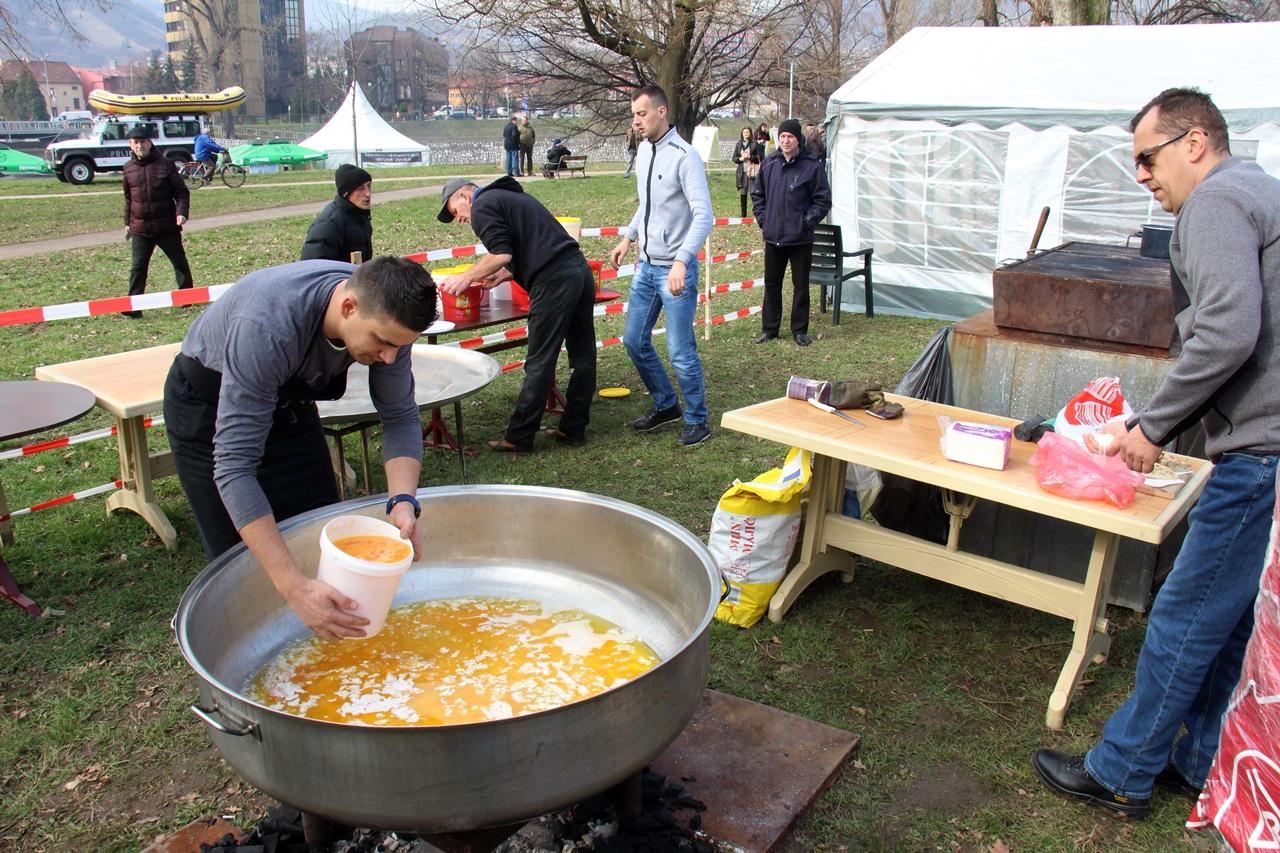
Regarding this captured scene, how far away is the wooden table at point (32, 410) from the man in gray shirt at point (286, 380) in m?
0.97

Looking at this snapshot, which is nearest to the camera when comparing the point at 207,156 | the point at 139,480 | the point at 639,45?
the point at 139,480

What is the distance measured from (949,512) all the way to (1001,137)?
6.93m

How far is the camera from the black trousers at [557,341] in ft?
18.3

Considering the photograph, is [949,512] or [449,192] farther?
[449,192]

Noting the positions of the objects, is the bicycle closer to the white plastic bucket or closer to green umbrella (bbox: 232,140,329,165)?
A: green umbrella (bbox: 232,140,329,165)

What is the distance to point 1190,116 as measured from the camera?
240 centimetres

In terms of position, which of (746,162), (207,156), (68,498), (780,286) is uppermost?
(746,162)

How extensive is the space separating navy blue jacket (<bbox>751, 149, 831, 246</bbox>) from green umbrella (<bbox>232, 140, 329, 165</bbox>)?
25.8 metres

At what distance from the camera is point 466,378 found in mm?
4305

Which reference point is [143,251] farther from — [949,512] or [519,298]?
[949,512]

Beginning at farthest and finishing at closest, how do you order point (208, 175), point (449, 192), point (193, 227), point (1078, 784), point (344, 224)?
point (208, 175), point (193, 227), point (344, 224), point (449, 192), point (1078, 784)

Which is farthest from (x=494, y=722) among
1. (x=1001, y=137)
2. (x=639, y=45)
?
(x=639, y=45)

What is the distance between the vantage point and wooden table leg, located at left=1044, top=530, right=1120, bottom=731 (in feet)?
10.7

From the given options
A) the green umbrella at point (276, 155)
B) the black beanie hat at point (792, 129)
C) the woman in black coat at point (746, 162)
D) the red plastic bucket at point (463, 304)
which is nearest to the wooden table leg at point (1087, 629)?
the red plastic bucket at point (463, 304)
